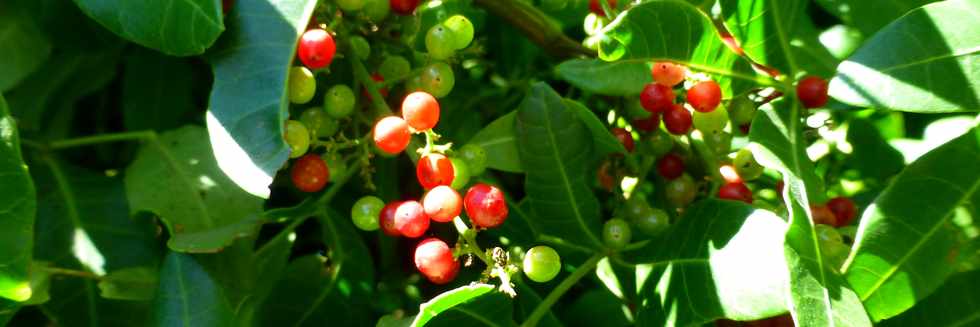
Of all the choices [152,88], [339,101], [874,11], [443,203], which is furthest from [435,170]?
[152,88]

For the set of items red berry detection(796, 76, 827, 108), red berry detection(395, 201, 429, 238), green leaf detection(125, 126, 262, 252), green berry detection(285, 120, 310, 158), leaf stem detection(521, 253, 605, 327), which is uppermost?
red berry detection(796, 76, 827, 108)

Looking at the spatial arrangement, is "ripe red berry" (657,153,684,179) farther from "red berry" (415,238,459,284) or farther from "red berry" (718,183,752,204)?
"red berry" (415,238,459,284)

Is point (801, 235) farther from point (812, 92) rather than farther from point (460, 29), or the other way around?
point (460, 29)

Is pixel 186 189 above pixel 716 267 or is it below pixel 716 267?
below

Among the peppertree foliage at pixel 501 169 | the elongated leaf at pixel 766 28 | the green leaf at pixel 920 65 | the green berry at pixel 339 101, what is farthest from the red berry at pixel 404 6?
the green leaf at pixel 920 65

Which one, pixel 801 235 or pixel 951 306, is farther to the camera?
pixel 951 306

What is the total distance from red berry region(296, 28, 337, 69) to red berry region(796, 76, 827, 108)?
0.47 meters

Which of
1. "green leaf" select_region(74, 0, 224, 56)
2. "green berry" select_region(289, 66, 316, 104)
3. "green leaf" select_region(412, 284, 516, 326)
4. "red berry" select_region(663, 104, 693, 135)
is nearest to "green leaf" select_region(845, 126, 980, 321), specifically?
"red berry" select_region(663, 104, 693, 135)

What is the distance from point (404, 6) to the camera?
3.67ft

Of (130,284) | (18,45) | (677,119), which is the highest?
(677,119)

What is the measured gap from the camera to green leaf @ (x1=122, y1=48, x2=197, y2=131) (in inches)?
56.5

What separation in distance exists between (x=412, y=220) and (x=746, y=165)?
1.18ft

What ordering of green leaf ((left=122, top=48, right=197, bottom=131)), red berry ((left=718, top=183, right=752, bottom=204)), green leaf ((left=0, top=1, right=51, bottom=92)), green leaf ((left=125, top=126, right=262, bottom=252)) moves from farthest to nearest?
1. green leaf ((left=122, top=48, right=197, bottom=131))
2. green leaf ((left=0, top=1, right=51, bottom=92))
3. green leaf ((left=125, top=126, right=262, bottom=252))
4. red berry ((left=718, top=183, right=752, bottom=204))

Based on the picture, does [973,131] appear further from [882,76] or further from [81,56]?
[81,56]
